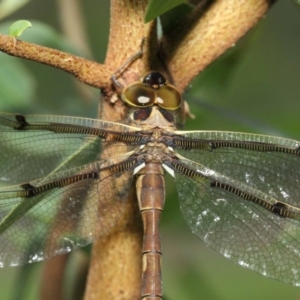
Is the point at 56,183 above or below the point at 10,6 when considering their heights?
below

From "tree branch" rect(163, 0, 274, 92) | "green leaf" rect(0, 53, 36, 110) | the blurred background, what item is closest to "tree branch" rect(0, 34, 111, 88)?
"tree branch" rect(163, 0, 274, 92)

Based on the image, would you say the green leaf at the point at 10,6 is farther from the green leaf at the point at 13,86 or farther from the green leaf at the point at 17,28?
the green leaf at the point at 17,28

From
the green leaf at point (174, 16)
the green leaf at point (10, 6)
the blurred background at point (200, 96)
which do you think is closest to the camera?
the green leaf at point (174, 16)

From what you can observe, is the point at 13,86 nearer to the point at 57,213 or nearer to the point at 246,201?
the point at 57,213

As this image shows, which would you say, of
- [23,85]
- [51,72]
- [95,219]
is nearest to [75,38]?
[23,85]

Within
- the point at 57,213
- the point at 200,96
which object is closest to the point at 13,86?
the point at 200,96

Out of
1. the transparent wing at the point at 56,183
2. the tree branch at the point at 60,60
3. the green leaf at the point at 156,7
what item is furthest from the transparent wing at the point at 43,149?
the green leaf at the point at 156,7

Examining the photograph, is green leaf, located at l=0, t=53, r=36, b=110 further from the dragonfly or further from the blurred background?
the dragonfly
